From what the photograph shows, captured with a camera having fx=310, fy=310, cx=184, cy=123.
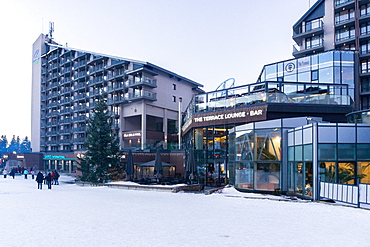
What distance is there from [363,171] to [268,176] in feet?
17.6

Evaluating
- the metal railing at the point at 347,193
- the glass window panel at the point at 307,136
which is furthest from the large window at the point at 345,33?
the metal railing at the point at 347,193

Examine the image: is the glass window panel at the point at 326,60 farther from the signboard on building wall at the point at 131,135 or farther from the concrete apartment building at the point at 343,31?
the signboard on building wall at the point at 131,135

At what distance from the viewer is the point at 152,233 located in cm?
937

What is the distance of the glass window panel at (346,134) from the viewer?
639 inches

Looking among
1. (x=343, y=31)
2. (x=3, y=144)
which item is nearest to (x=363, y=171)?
(x=343, y=31)

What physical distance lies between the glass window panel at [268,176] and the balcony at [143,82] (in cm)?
3387

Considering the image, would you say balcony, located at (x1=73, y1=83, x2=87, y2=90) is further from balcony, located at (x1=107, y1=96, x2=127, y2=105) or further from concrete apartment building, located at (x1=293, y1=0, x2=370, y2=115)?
concrete apartment building, located at (x1=293, y1=0, x2=370, y2=115)

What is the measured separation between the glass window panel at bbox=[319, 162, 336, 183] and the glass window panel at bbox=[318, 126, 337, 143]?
1209 millimetres

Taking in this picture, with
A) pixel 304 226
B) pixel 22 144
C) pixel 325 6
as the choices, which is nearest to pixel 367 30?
pixel 325 6

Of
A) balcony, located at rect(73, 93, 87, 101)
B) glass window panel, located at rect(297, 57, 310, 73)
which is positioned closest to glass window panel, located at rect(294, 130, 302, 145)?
glass window panel, located at rect(297, 57, 310, 73)

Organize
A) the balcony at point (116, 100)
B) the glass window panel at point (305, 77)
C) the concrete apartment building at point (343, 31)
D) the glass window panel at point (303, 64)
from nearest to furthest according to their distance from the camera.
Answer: the glass window panel at point (305, 77), the glass window panel at point (303, 64), the concrete apartment building at point (343, 31), the balcony at point (116, 100)

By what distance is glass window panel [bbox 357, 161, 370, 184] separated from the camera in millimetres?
16359

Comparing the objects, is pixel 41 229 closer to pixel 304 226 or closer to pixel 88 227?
pixel 88 227

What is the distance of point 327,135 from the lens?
16.2m
